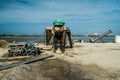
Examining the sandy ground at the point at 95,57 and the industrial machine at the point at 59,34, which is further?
the industrial machine at the point at 59,34

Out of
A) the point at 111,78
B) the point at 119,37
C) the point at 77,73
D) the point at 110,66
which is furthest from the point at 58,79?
the point at 119,37

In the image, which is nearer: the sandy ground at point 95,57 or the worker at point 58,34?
the sandy ground at point 95,57

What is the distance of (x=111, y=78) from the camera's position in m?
8.99

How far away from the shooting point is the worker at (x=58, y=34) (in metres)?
17.3

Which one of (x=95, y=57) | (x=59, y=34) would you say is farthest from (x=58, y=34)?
(x=95, y=57)

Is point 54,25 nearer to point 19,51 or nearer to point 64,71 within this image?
point 19,51

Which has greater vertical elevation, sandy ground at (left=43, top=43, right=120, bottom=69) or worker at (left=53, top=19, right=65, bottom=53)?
worker at (left=53, top=19, right=65, bottom=53)

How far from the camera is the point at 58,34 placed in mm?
17344

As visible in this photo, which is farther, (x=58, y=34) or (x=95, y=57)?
(x=58, y=34)

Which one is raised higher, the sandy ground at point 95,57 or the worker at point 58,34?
the worker at point 58,34

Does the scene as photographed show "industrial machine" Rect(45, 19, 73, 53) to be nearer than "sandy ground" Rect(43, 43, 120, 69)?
No

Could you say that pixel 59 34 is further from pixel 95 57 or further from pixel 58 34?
pixel 95 57

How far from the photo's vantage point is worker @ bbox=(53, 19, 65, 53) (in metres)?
17.3

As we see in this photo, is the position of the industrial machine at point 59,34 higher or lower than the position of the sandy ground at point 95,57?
higher
